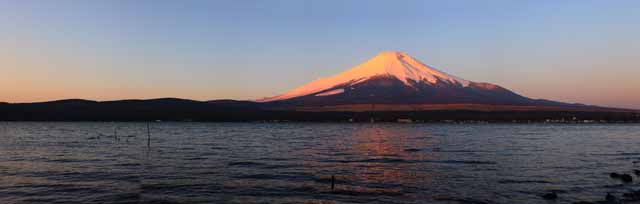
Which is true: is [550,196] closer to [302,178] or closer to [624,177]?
[624,177]

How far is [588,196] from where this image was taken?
2527cm

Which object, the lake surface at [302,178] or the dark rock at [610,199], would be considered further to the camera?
the lake surface at [302,178]

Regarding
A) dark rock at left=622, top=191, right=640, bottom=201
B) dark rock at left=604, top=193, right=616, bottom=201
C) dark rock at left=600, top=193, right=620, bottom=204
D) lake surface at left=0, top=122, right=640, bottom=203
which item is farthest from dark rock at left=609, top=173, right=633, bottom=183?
dark rock at left=604, top=193, right=616, bottom=201

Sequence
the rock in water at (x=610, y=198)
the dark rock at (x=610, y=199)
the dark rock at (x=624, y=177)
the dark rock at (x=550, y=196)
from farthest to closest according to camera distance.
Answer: the dark rock at (x=624, y=177) → the dark rock at (x=550, y=196) → the rock in water at (x=610, y=198) → the dark rock at (x=610, y=199)

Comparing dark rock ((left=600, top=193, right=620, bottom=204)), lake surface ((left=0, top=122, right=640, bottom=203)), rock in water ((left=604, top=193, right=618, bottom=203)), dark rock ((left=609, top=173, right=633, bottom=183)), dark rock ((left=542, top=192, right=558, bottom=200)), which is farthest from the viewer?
dark rock ((left=609, top=173, right=633, bottom=183))

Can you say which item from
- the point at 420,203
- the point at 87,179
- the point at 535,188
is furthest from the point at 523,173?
the point at 87,179

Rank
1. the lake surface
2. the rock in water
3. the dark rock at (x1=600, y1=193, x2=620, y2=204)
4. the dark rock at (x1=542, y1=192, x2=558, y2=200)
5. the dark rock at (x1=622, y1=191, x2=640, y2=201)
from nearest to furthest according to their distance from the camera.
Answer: the dark rock at (x1=600, y1=193, x2=620, y2=204)
the rock in water
the dark rock at (x1=622, y1=191, x2=640, y2=201)
the dark rock at (x1=542, y1=192, x2=558, y2=200)
the lake surface

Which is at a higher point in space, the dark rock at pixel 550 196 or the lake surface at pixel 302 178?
the lake surface at pixel 302 178

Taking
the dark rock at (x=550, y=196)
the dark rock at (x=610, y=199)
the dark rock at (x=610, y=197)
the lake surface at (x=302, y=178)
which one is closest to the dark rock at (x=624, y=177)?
the lake surface at (x=302, y=178)

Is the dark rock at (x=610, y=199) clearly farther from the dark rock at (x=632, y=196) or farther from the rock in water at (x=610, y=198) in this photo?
the dark rock at (x=632, y=196)

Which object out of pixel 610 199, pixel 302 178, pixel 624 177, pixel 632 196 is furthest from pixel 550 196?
pixel 302 178

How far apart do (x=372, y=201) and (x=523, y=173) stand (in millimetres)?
14629

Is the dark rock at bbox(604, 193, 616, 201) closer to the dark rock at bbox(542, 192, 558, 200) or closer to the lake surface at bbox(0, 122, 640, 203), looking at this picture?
the lake surface at bbox(0, 122, 640, 203)

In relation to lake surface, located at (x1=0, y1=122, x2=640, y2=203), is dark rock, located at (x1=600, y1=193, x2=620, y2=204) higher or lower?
lower
